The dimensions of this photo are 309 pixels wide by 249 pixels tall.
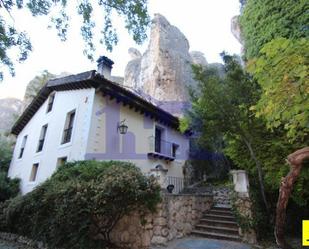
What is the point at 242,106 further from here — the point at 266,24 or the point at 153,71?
the point at 153,71

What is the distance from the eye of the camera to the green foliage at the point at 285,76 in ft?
9.58

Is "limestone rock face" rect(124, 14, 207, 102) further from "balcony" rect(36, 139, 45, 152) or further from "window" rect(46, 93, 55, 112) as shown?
"balcony" rect(36, 139, 45, 152)

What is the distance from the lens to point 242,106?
7.19m

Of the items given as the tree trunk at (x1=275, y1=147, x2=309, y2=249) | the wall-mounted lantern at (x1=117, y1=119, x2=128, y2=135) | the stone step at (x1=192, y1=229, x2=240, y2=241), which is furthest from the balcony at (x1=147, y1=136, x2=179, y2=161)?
the tree trunk at (x1=275, y1=147, x2=309, y2=249)

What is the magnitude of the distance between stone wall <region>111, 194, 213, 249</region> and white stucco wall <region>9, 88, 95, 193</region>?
402 cm

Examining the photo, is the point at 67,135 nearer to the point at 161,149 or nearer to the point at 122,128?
the point at 122,128

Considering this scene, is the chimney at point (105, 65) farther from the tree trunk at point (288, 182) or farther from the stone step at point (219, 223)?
the tree trunk at point (288, 182)

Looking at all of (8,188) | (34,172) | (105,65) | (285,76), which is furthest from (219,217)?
(8,188)

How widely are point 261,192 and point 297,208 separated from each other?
A: 120 centimetres

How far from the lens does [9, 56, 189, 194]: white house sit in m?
9.56

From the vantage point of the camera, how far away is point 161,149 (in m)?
13.1

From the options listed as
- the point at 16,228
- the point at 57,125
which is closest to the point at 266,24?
the point at 57,125

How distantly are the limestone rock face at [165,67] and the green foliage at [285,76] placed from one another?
1994 cm

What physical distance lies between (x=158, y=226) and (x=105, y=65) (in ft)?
29.3
